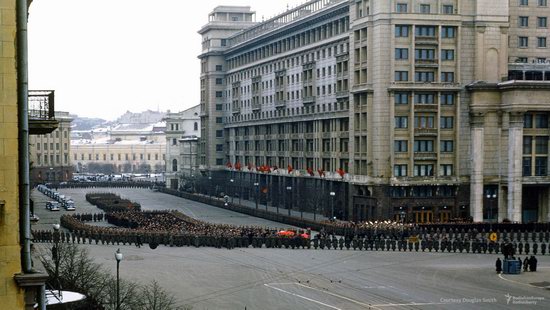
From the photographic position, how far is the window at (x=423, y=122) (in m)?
79.6

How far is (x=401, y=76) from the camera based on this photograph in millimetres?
79312

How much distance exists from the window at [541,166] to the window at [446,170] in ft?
25.2

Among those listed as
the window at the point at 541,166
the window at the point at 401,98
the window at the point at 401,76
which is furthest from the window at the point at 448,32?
the window at the point at 541,166

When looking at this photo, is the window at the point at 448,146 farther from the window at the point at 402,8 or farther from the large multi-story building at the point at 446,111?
the window at the point at 402,8

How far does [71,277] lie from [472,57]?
5408cm

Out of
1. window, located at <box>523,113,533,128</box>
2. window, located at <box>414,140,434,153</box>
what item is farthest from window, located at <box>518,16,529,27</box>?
window, located at <box>414,140,434,153</box>

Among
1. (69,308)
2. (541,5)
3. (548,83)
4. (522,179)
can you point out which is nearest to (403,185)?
(522,179)

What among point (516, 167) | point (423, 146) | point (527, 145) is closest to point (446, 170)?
point (423, 146)

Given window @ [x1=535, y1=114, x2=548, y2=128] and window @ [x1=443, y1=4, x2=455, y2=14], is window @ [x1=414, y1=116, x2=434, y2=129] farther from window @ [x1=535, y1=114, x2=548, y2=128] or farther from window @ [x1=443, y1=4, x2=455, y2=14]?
window @ [x1=443, y1=4, x2=455, y2=14]

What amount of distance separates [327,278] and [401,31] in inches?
1469

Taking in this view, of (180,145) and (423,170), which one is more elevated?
(180,145)

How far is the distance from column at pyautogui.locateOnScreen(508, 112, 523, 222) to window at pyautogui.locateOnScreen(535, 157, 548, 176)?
6.59 ft

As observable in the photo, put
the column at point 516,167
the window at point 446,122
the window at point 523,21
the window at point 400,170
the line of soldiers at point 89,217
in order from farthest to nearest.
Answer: the line of soldiers at point 89,217 → the window at point 523,21 → the window at point 446,122 → the window at point 400,170 → the column at point 516,167

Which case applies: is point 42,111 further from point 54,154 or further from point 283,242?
point 54,154
